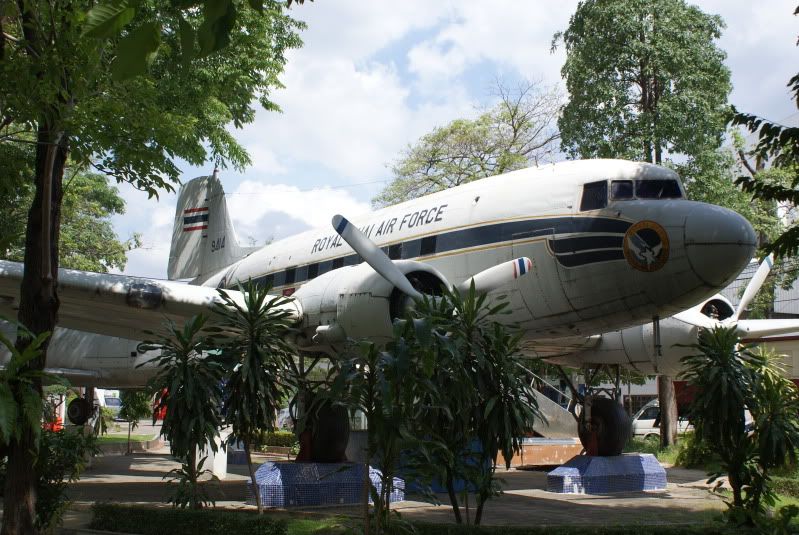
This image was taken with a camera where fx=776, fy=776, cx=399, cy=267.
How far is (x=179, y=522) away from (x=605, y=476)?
7954 millimetres

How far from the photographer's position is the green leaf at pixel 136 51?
270cm

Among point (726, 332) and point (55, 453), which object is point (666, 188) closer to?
point (726, 332)

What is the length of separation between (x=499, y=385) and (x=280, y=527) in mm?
2870

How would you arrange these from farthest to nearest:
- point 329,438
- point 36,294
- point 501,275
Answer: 1. point 329,438
2. point 501,275
3. point 36,294

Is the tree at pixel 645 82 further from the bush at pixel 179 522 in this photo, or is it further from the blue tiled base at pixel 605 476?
the bush at pixel 179 522

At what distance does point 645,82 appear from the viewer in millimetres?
23422

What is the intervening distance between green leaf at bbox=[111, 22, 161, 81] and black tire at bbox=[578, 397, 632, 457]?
1305cm

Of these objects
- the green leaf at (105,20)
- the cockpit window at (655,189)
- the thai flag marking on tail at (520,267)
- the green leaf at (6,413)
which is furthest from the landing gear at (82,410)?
the green leaf at (105,20)

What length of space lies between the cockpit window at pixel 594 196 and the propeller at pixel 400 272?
3.87ft

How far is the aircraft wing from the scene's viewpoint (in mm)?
11766

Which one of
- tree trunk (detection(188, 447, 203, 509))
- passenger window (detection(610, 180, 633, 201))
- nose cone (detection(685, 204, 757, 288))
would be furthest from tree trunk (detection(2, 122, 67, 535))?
nose cone (detection(685, 204, 757, 288))

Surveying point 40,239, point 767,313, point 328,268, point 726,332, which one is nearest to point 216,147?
point 328,268

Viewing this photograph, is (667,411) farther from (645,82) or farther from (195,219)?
(195,219)

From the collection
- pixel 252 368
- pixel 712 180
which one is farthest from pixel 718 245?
pixel 712 180
